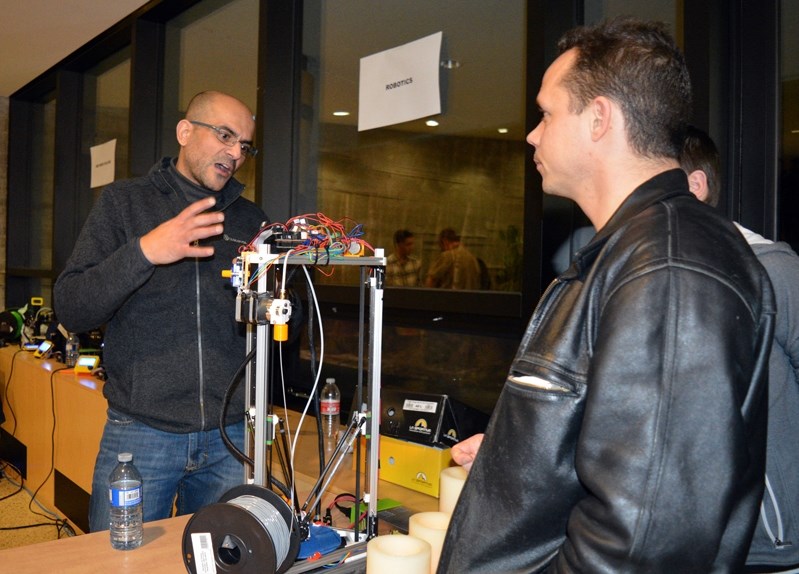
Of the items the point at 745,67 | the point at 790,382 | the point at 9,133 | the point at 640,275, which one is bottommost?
the point at 790,382

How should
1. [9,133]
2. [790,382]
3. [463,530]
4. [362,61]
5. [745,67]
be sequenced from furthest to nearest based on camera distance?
[9,133]
[362,61]
[745,67]
[790,382]
[463,530]

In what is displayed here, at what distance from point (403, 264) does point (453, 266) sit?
0.83 feet

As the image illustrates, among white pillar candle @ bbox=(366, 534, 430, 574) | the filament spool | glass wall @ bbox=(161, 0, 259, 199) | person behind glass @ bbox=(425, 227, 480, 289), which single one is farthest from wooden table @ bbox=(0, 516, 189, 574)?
glass wall @ bbox=(161, 0, 259, 199)

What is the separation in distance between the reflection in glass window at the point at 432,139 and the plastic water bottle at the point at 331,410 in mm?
492

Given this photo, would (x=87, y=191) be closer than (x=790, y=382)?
No

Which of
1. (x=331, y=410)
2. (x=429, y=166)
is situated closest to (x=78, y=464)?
(x=331, y=410)

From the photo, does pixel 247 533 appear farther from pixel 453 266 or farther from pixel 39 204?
pixel 39 204

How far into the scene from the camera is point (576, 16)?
196 centimetres

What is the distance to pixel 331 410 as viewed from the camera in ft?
8.06

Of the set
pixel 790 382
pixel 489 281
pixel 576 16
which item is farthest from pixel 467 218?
pixel 790 382

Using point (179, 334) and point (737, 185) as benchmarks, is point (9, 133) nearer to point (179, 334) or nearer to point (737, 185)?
point (179, 334)

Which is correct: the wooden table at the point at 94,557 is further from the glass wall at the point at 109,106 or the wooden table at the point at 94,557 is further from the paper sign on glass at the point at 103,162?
the paper sign on glass at the point at 103,162

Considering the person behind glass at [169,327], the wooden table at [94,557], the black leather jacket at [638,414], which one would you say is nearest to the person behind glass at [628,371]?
the black leather jacket at [638,414]

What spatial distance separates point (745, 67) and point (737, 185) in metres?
0.29
